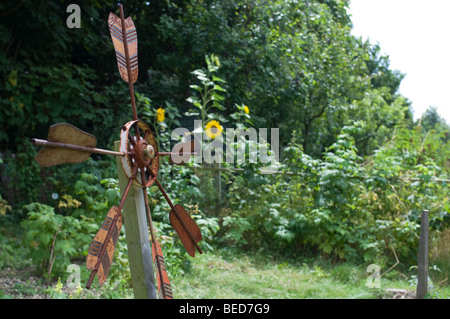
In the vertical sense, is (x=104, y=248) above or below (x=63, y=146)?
below

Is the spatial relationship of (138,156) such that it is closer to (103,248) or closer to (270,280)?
(103,248)

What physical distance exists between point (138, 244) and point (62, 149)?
1.42 ft

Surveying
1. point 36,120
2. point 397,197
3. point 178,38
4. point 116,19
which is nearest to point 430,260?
point 397,197

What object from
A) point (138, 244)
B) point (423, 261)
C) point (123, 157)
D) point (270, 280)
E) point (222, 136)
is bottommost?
point (270, 280)

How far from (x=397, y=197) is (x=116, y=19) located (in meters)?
3.80

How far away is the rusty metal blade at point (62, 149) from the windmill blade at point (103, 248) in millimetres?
219

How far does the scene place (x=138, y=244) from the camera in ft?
4.72

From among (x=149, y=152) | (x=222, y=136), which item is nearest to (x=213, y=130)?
(x=222, y=136)

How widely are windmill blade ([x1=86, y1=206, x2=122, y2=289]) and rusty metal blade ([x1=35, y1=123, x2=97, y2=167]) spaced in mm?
219

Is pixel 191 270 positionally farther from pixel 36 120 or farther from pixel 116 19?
pixel 36 120

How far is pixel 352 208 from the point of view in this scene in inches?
178

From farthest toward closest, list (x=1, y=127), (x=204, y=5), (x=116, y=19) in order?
1. (x=204, y=5)
2. (x=1, y=127)
3. (x=116, y=19)

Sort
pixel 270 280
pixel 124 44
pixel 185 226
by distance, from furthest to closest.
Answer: pixel 270 280, pixel 185 226, pixel 124 44

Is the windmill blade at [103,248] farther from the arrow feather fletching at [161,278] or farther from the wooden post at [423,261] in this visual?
the wooden post at [423,261]
